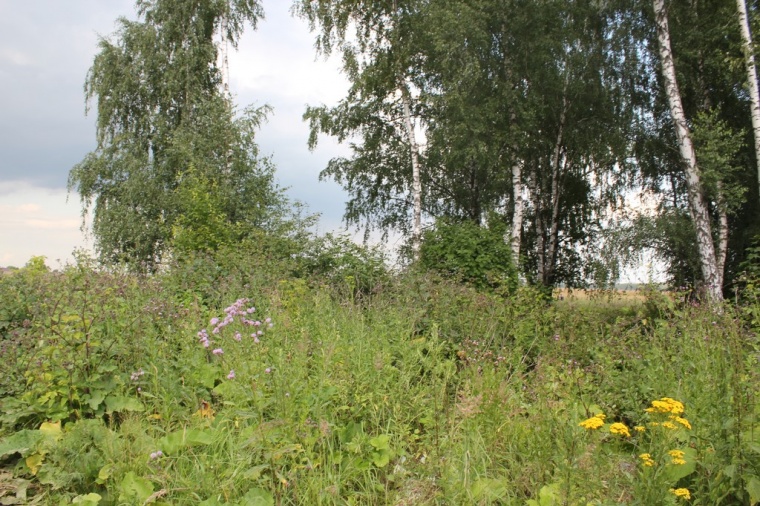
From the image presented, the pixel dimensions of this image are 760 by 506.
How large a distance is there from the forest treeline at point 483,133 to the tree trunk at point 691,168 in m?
0.03

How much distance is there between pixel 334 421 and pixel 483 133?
11405 millimetres

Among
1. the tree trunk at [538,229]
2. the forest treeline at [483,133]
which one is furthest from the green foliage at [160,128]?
the tree trunk at [538,229]

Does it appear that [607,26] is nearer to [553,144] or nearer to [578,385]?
[553,144]

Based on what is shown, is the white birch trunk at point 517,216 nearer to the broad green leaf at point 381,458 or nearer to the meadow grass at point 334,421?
the meadow grass at point 334,421

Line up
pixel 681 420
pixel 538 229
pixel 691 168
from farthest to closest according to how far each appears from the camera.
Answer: pixel 538 229 < pixel 691 168 < pixel 681 420

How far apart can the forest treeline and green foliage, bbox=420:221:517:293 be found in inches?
2.9

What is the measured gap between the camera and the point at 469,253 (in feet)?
39.7

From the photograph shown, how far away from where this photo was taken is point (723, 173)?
11.0m

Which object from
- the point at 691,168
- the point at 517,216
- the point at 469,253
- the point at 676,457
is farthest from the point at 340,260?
the point at 676,457

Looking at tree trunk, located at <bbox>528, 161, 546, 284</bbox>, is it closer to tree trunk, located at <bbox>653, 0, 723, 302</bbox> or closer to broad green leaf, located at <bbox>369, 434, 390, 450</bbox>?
tree trunk, located at <bbox>653, 0, 723, 302</bbox>

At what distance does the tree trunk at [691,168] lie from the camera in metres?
10.7

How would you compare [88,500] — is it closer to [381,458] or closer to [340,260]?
[381,458]

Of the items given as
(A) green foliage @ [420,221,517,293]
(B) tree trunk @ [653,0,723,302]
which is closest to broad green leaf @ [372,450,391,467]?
(A) green foliage @ [420,221,517,293]

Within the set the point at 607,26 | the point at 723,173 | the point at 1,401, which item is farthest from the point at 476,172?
the point at 1,401
